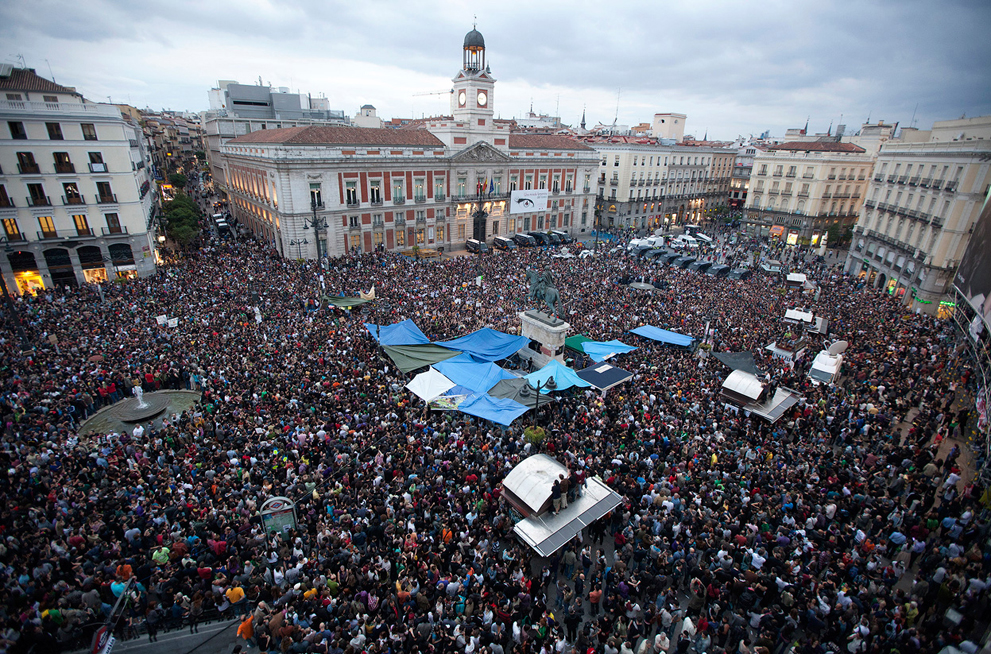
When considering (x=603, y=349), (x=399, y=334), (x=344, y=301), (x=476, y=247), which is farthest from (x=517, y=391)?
(x=476, y=247)

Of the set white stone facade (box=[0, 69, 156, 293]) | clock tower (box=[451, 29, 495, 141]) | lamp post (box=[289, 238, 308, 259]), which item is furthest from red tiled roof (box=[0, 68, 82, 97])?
clock tower (box=[451, 29, 495, 141])

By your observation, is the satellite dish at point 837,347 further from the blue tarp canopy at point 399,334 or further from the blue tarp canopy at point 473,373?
the blue tarp canopy at point 399,334

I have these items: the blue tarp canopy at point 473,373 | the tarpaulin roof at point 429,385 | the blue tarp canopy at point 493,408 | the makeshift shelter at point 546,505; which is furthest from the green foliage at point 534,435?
the tarpaulin roof at point 429,385

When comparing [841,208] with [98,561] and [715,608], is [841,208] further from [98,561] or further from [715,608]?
[98,561]

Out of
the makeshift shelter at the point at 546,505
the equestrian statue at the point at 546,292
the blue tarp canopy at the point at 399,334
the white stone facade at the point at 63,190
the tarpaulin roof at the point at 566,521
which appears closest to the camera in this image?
the tarpaulin roof at the point at 566,521

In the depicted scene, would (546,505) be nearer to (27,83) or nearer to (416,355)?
(416,355)

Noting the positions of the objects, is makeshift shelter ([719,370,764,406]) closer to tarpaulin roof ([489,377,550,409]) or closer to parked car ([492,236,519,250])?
tarpaulin roof ([489,377,550,409])
